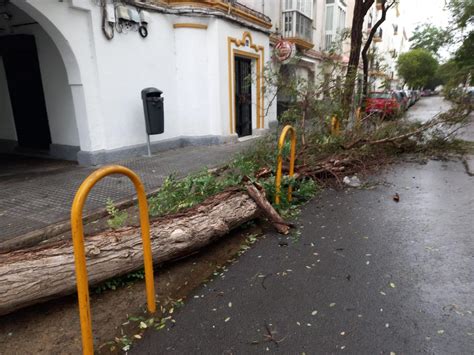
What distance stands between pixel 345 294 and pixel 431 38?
45.1m

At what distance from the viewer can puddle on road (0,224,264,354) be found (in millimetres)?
2322

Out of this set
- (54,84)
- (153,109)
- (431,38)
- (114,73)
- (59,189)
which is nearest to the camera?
(59,189)

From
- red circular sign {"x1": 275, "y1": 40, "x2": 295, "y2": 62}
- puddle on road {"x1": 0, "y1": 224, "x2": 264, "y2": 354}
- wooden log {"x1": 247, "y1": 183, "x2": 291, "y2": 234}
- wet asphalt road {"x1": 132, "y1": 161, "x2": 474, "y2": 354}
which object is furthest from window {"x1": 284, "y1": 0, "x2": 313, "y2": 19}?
puddle on road {"x1": 0, "y1": 224, "x2": 264, "y2": 354}

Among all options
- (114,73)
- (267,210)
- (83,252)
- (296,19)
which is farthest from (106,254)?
(296,19)

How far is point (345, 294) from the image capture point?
2795 millimetres

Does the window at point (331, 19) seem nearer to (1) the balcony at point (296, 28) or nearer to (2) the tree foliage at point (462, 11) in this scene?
(1) the balcony at point (296, 28)

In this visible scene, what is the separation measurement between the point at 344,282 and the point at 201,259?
1378 millimetres

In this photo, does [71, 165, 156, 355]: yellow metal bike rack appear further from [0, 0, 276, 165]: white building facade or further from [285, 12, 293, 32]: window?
[285, 12, 293, 32]: window

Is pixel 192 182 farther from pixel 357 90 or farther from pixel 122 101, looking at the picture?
pixel 357 90

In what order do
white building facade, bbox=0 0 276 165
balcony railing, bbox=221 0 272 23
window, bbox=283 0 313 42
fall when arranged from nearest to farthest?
white building facade, bbox=0 0 276 165, balcony railing, bbox=221 0 272 23, window, bbox=283 0 313 42

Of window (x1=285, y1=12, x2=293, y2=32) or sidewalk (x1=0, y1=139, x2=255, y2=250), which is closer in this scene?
sidewalk (x1=0, y1=139, x2=255, y2=250)

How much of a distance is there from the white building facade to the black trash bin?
39cm

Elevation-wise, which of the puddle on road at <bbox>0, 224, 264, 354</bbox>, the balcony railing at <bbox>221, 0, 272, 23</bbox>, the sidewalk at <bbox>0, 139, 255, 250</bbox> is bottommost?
the puddle on road at <bbox>0, 224, 264, 354</bbox>

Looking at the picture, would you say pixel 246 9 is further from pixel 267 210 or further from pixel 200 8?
pixel 267 210
